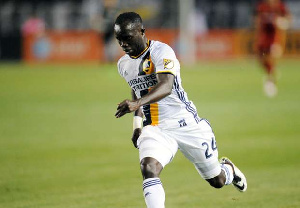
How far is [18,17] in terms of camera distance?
3897 centimetres

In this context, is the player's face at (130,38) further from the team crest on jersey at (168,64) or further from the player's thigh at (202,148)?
the player's thigh at (202,148)

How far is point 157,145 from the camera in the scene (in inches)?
254

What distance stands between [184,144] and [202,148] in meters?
0.19

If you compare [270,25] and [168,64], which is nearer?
[168,64]

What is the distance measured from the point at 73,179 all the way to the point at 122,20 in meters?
3.61

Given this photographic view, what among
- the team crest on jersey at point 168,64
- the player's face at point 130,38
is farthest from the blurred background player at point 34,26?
the team crest on jersey at point 168,64

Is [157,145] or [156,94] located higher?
[156,94]

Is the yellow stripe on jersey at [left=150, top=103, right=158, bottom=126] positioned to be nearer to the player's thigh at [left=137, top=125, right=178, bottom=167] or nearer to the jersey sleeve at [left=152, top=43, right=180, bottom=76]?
the player's thigh at [left=137, top=125, right=178, bottom=167]

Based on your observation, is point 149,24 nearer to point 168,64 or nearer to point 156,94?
point 168,64

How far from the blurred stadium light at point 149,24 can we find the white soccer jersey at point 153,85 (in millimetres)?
26503

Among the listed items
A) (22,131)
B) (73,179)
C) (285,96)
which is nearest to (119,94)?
(285,96)

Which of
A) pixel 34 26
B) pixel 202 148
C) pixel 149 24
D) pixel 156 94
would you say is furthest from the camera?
pixel 149 24

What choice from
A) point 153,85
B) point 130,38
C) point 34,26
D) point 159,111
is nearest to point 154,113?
point 159,111

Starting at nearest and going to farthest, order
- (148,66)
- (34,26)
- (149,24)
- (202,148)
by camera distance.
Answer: (148,66)
(202,148)
(34,26)
(149,24)
